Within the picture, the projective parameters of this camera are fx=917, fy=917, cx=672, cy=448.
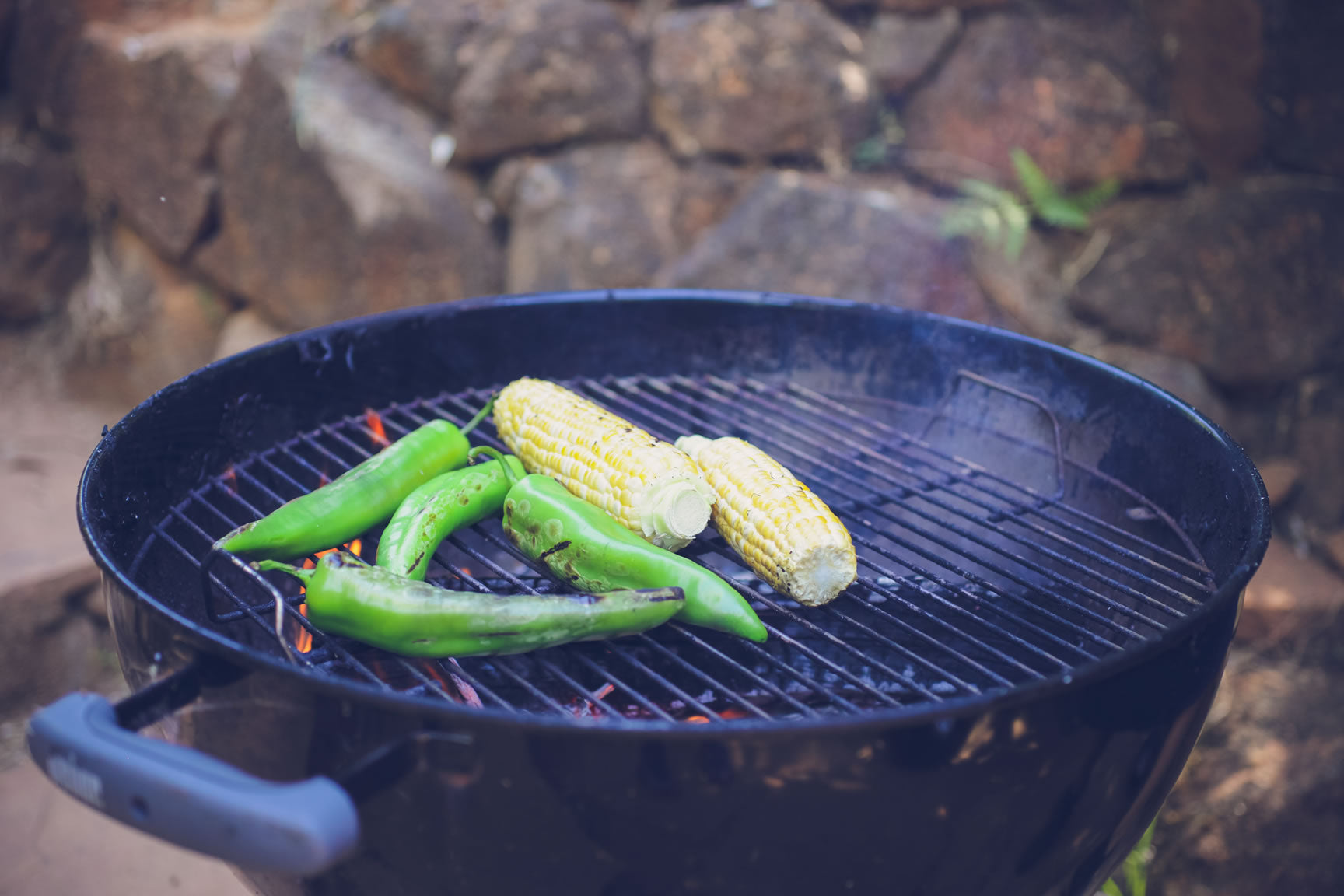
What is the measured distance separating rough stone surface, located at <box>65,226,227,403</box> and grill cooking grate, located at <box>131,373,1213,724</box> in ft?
11.1

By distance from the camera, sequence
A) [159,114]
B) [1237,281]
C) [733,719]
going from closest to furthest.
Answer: [733,719] → [1237,281] → [159,114]

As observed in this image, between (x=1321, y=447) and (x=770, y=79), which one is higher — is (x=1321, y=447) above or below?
below

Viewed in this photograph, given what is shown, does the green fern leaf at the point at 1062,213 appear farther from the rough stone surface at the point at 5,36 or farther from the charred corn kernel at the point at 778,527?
the rough stone surface at the point at 5,36

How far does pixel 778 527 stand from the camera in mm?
1786

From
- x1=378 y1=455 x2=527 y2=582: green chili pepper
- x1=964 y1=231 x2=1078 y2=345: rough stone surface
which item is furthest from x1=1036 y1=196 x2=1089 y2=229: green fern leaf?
x1=378 y1=455 x2=527 y2=582: green chili pepper

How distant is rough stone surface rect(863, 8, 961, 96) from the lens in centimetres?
390

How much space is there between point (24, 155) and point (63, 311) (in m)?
0.90

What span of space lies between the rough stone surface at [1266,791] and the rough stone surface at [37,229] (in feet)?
20.8

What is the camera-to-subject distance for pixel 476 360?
103 inches

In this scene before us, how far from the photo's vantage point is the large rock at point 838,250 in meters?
3.71

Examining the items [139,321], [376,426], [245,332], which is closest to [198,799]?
[376,426]

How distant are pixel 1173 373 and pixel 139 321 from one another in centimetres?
530

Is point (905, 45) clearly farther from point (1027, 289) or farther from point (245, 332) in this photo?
point (245, 332)

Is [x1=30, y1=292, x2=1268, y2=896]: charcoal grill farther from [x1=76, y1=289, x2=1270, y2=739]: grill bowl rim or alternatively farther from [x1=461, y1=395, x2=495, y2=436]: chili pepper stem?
[x1=461, y1=395, x2=495, y2=436]: chili pepper stem
